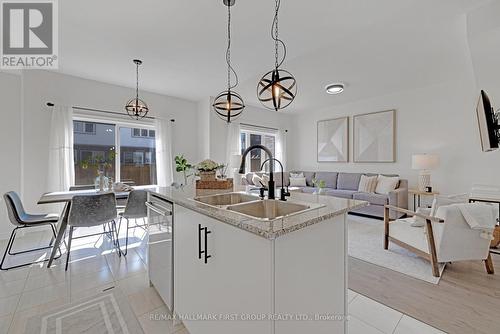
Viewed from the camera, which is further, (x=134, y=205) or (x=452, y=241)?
(x=134, y=205)

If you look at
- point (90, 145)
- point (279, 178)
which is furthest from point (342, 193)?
point (90, 145)

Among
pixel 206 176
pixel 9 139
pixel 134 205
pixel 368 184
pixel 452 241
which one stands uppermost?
pixel 9 139

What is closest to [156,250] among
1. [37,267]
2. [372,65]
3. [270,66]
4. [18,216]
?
[37,267]

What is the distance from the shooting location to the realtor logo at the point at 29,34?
223 centimetres

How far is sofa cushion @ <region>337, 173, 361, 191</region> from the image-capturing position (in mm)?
5016

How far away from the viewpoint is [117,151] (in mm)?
4312

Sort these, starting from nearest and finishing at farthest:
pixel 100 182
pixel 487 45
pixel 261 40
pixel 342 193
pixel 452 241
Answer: pixel 452 241
pixel 487 45
pixel 261 40
pixel 100 182
pixel 342 193

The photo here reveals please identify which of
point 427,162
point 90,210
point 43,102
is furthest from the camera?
point 427,162

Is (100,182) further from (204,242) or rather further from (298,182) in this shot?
(298,182)

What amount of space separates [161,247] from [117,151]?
3.38 meters

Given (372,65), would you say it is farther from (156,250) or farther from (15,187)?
(15,187)

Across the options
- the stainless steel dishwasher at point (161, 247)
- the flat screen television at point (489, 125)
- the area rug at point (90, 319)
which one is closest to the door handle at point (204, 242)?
the stainless steel dishwasher at point (161, 247)

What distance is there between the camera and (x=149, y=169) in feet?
15.5

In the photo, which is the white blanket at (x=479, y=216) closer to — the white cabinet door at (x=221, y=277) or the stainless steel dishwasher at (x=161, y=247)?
Result: the white cabinet door at (x=221, y=277)
